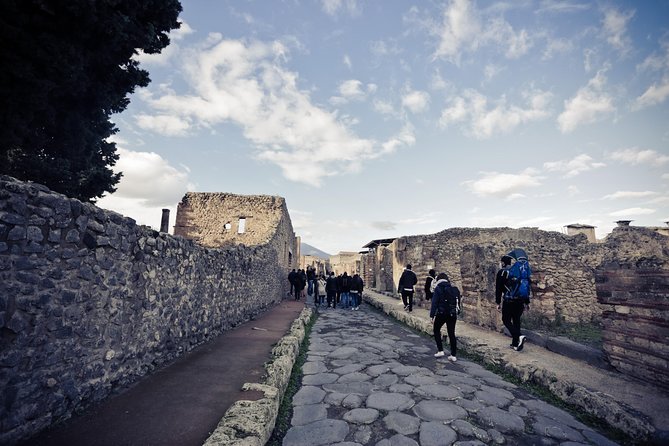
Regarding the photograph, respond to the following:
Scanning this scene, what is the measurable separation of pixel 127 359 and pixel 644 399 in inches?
216

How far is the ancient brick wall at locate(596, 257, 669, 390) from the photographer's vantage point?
343cm

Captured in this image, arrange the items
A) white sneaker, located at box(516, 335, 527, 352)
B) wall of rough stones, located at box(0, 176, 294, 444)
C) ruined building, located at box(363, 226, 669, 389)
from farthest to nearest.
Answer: white sneaker, located at box(516, 335, 527, 352) < ruined building, located at box(363, 226, 669, 389) < wall of rough stones, located at box(0, 176, 294, 444)

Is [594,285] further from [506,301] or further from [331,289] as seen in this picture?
[331,289]

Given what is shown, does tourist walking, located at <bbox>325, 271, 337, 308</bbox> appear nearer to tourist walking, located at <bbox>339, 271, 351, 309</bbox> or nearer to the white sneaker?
tourist walking, located at <bbox>339, 271, 351, 309</bbox>

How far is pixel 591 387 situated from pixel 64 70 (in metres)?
8.78

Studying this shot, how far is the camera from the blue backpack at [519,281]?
16.6 feet

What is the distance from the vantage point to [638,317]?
371 centimetres

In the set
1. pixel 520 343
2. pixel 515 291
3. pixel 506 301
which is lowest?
pixel 520 343

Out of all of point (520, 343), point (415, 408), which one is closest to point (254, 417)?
point (415, 408)

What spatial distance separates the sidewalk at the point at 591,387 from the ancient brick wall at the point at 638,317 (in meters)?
0.19

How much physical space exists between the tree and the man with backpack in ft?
25.7

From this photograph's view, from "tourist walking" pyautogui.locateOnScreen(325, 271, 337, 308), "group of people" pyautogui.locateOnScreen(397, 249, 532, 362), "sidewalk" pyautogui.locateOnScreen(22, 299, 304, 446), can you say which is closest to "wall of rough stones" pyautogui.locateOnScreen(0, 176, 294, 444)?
"sidewalk" pyautogui.locateOnScreen(22, 299, 304, 446)

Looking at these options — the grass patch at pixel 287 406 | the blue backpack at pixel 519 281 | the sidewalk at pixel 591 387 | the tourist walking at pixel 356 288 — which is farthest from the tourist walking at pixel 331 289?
the blue backpack at pixel 519 281

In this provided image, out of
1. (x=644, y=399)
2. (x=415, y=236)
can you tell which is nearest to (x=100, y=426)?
(x=644, y=399)
